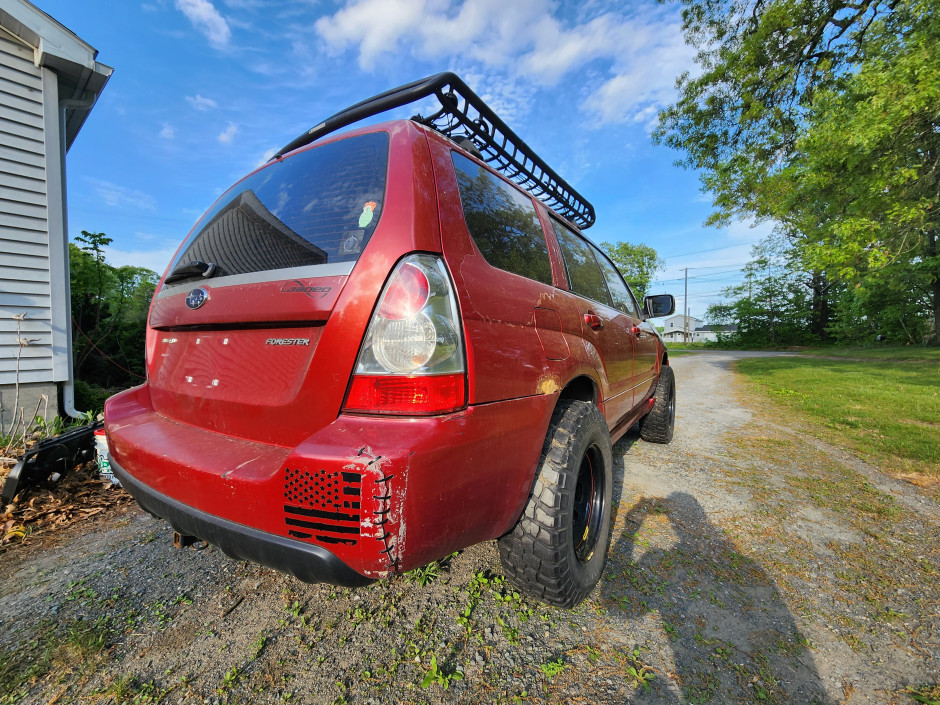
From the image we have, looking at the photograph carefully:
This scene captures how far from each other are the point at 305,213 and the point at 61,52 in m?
5.94

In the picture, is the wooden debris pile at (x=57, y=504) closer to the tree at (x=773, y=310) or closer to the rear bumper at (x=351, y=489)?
the rear bumper at (x=351, y=489)

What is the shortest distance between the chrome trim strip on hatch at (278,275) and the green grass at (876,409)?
4582 millimetres

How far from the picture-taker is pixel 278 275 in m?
1.22

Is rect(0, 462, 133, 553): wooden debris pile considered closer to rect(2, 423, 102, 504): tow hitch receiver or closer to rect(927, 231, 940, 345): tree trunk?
rect(2, 423, 102, 504): tow hitch receiver

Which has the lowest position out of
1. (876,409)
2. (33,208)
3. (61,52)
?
(876,409)

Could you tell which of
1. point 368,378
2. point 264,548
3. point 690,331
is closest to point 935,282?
point 368,378

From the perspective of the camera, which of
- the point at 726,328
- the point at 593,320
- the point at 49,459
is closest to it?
the point at 593,320

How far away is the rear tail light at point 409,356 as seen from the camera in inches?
41.3

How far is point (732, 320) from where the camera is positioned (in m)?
35.3

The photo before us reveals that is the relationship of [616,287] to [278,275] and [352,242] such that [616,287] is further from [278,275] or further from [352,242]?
[278,275]

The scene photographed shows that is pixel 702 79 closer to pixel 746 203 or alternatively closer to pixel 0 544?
pixel 746 203

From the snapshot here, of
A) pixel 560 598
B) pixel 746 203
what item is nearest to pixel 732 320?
pixel 746 203

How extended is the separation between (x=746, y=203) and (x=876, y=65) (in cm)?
389

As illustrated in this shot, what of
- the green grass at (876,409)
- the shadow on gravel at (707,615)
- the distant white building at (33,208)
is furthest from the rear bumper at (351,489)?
the distant white building at (33,208)
